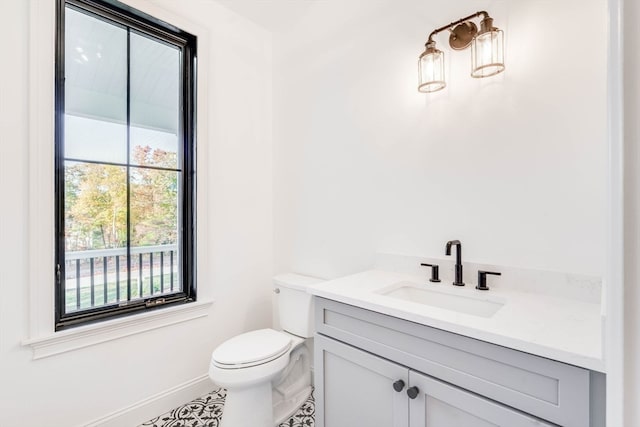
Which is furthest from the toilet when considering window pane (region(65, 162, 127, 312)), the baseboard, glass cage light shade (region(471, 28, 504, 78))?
glass cage light shade (region(471, 28, 504, 78))

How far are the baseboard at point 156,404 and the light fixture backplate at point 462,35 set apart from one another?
2.34 m

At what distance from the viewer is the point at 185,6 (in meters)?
1.88

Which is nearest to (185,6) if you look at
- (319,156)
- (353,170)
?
(319,156)

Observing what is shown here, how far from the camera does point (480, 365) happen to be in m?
0.88

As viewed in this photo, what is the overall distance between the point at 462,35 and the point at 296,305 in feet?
5.47

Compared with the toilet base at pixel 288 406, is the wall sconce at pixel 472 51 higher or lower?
higher

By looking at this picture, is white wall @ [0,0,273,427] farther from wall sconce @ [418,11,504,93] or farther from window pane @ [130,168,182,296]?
wall sconce @ [418,11,504,93]

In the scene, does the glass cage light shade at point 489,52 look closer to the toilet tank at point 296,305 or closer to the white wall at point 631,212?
the white wall at point 631,212

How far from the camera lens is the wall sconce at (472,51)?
4.09 feet

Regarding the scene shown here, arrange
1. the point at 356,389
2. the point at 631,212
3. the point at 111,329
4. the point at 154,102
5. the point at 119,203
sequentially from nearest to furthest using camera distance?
the point at 631,212 → the point at 356,389 → the point at 111,329 → the point at 119,203 → the point at 154,102

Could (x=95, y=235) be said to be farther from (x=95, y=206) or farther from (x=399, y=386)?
(x=399, y=386)

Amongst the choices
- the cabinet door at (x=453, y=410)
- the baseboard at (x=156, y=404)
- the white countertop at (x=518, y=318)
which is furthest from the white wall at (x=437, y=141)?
the baseboard at (x=156, y=404)

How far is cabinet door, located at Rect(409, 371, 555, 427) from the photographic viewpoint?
83cm

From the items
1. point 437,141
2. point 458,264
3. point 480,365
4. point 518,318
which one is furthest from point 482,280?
point 437,141
